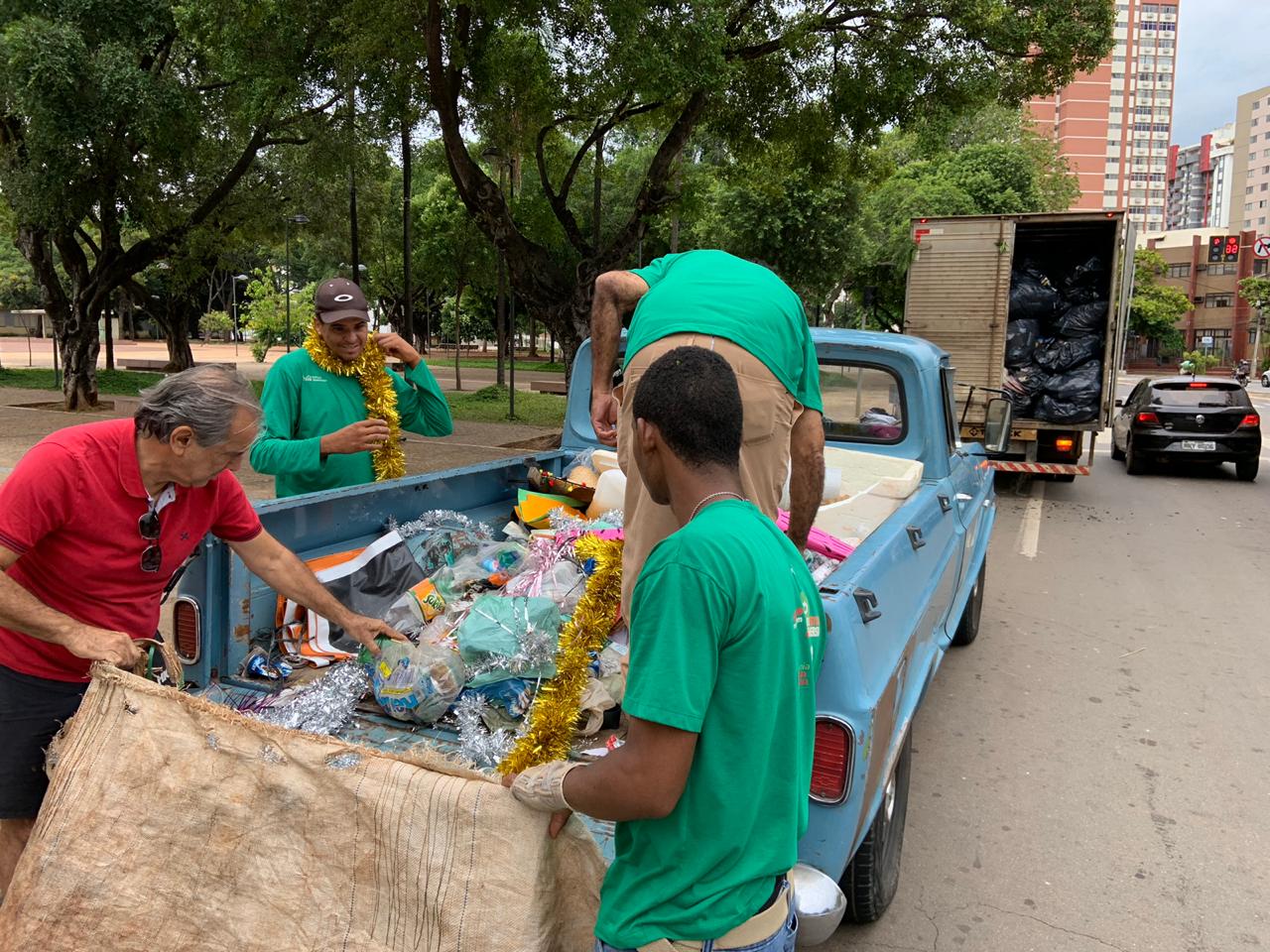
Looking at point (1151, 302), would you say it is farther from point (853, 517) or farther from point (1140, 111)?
point (1140, 111)

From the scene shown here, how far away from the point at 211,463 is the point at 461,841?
111 centimetres

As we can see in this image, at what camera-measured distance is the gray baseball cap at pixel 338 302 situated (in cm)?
393

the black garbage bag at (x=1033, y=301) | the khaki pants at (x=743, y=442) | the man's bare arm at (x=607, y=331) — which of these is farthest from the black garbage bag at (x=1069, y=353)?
the khaki pants at (x=743, y=442)

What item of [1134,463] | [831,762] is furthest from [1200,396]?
[831,762]

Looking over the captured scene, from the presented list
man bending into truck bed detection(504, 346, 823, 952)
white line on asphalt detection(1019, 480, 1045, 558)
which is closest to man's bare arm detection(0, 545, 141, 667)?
man bending into truck bed detection(504, 346, 823, 952)

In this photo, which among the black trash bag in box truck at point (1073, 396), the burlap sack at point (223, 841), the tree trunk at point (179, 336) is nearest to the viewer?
the burlap sack at point (223, 841)

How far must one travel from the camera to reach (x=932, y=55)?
12.6m

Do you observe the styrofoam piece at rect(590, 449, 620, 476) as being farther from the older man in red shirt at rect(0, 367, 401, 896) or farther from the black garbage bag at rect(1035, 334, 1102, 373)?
the black garbage bag at rect(1035, 334, 1102, 373)

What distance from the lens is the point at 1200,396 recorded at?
13055 millimetres

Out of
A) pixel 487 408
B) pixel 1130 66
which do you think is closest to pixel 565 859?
pixel 487 408

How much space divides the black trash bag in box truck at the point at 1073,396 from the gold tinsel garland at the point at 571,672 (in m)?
10.0

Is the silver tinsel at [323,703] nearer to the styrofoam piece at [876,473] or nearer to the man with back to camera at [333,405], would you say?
the man with back to camera at [333,405]

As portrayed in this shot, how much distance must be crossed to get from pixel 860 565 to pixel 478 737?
1.17m

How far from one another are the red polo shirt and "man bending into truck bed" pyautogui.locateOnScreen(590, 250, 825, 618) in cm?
115
